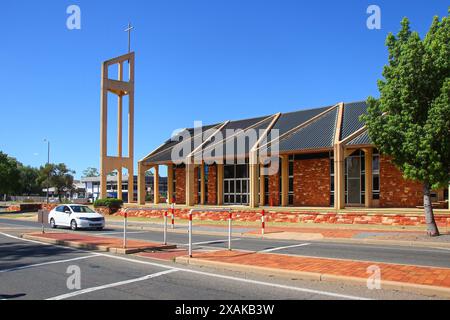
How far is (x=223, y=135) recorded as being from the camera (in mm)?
37438

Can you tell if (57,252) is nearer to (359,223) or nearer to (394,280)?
(394,280)

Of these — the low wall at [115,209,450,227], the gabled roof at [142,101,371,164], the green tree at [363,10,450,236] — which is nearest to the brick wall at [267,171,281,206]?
the gabled roof at [142,101,371,164]

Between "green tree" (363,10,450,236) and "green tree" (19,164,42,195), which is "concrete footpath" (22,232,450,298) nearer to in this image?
"green tree" (363,10,450,236)

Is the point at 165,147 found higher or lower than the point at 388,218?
higher

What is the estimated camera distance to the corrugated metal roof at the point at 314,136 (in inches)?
1076

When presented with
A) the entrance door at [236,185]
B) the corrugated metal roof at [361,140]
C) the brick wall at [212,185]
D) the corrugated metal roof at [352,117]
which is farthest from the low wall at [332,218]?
the brick wall at [212,185]

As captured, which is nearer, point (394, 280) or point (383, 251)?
point (394, 280)

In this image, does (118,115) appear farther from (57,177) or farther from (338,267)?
(57,177)

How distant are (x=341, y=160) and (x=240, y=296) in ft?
61.3

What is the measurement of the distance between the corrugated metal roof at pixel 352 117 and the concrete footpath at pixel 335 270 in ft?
54.3

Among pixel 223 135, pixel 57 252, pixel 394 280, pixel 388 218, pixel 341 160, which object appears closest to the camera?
pixel 394 280

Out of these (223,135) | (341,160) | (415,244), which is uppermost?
(223,135)

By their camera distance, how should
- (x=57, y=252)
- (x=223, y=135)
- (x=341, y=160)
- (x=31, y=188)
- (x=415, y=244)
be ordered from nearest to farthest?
(x=57, y=252) < (x=415, y=244) < (x=341, y=160) < (x=223, y=135) < (x=31, y=188)
